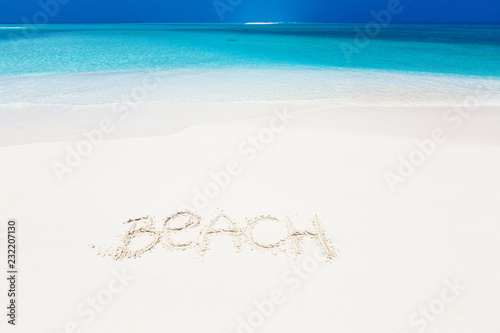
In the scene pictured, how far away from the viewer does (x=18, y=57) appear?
519 inches

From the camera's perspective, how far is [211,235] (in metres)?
2.54

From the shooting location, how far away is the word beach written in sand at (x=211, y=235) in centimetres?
240

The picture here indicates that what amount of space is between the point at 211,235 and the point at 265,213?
1.94ft

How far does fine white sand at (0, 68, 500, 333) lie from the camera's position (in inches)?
76.5

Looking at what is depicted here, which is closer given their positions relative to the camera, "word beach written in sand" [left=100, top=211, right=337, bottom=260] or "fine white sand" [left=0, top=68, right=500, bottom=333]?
"fine white sand" [left=0, top=68, right=500, bottom=333]

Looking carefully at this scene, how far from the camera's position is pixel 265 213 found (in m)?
2.80

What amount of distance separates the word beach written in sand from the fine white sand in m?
0.08

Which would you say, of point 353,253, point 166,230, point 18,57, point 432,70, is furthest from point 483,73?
point 18,57

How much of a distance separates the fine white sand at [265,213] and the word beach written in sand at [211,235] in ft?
0.25

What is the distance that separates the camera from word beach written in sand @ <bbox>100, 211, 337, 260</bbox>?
240 centimetres

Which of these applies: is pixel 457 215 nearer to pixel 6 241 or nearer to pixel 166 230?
pixel 166 230

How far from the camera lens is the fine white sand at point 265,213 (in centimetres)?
194

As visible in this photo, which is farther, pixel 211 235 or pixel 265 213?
pixel 265 213

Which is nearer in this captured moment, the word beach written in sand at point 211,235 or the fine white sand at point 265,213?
the fine white sand at point 265,213
